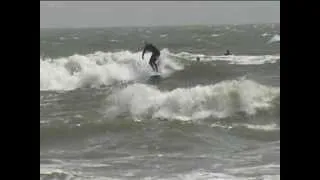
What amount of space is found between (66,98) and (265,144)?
8.09 metres

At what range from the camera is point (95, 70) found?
20484 millimetres

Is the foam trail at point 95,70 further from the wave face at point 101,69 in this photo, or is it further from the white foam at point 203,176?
the white foam at point 203,176

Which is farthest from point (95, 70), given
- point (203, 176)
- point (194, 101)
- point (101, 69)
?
point (203, 176)

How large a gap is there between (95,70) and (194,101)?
362 inches

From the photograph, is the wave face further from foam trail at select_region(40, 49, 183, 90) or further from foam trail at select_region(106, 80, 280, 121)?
foam trail at select_region(106, 80, 280, 121)

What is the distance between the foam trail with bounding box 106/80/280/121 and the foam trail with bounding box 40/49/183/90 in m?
5.21

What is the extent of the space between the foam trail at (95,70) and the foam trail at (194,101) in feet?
17.1

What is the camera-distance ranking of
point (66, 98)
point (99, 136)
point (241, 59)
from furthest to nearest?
point (241, 59) < point (66, 98) < point (99, 136)

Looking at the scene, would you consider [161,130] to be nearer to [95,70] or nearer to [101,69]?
[95,70]

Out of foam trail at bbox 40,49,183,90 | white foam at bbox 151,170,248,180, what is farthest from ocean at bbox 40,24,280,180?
foam trail at bbox 40,49,183,90

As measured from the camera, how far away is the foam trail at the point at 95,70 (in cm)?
1859

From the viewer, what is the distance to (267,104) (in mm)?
11570
